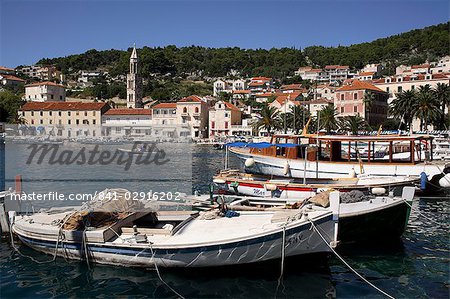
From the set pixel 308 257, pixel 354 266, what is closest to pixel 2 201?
pixel 308 257

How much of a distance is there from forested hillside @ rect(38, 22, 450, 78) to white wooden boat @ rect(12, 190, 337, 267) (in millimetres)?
128672

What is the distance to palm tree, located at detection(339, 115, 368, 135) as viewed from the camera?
6372 centimetres

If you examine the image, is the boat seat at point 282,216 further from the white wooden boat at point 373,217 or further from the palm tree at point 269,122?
the palm tree at point 269,122

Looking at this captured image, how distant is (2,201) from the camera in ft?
47.1

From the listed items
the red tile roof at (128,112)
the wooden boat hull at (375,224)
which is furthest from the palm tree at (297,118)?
the wooden boat hull at (375,224)

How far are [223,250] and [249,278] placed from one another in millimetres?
986

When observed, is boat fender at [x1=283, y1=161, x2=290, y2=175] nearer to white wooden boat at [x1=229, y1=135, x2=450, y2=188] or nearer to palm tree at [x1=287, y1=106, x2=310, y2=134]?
white wooden boat at [x1=229, y1=135, x2=450, y2=188]

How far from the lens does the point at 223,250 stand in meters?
10.1

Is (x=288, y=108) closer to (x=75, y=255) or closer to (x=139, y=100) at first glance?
(x=139, y=100)

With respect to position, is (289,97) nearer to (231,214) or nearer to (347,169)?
(347,169)

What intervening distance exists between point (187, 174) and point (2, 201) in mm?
20616

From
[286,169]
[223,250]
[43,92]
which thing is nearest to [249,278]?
[223,250]

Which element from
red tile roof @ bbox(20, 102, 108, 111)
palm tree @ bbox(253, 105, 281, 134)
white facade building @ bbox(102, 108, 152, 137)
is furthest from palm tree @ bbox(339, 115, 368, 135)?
red tile roof @ bbox(20, 102, 108, 111)

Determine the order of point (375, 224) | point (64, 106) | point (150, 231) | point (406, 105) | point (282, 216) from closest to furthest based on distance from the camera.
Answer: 1. point (282, 216)
2. point (150, 231)
3. point (375, 224)
4. point (406, 105)
5. point (64, 106)
